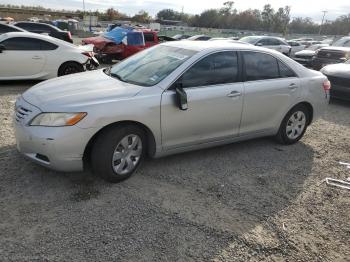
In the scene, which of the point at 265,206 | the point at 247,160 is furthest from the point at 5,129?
the point at 265,206

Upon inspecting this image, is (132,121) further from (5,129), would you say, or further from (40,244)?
(5,129)

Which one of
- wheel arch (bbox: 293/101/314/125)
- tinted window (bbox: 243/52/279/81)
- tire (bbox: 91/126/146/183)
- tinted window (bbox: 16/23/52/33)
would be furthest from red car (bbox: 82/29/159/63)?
tire (bbox: 91/126/146/183)

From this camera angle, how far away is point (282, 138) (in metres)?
5.80

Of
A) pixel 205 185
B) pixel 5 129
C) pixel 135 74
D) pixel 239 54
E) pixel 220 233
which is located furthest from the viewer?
pixel 5 129

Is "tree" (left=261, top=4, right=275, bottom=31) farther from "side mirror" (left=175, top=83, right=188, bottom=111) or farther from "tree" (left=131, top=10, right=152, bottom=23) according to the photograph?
"side mirror" (left=175, top=83, right=188, bottom=111)

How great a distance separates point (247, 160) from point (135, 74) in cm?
197

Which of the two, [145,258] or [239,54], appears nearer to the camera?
[145,258]

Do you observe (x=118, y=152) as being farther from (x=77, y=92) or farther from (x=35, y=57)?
(x=35, y=57)

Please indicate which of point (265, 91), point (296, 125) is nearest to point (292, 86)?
point (265, 91)

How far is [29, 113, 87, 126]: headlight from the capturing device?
12.2 feet

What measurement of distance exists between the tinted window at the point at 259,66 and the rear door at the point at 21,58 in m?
6.17

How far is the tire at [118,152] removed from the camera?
3.92 meters

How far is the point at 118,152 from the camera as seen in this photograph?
13.3 feet

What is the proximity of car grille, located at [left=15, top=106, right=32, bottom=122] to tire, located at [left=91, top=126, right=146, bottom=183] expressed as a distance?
2.62 ft
